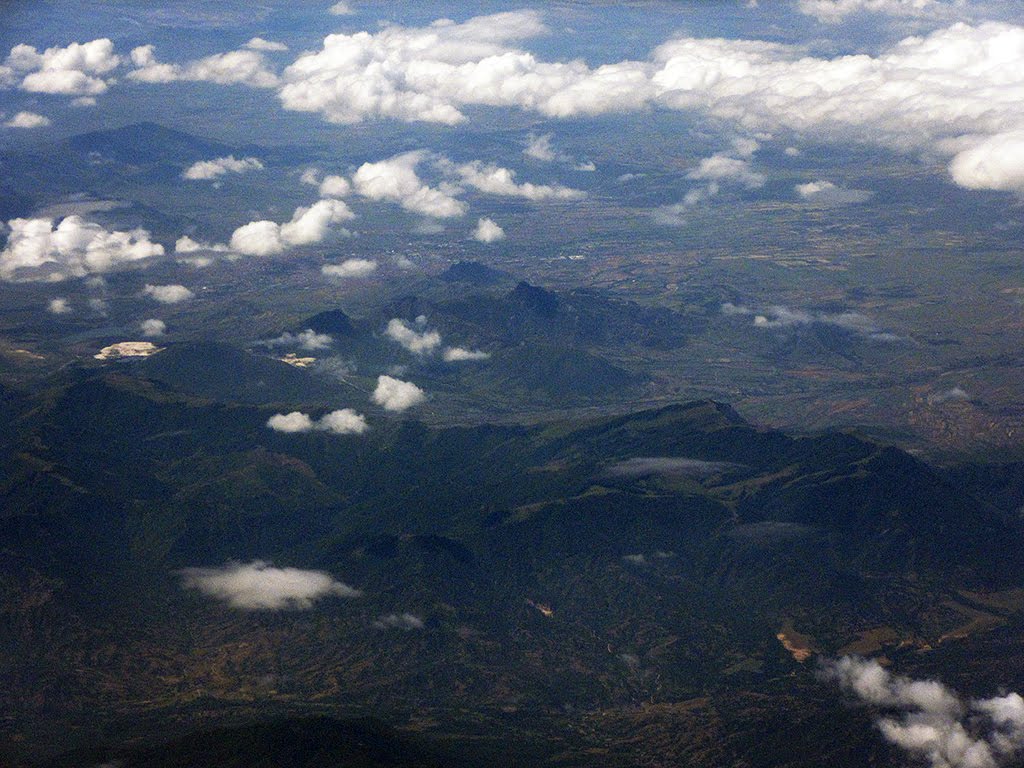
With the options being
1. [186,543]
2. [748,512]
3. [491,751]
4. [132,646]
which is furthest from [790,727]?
[186,543]

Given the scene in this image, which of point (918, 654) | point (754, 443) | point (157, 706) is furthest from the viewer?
point (754, 443)

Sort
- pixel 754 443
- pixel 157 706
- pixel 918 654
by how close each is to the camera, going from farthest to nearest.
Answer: pixel 754 443 < pixel 918 654 < pixel 157 706

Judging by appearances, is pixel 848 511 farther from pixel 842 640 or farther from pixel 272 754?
pixel 272 754

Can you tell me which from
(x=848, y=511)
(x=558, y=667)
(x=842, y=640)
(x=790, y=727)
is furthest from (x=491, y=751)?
(x=848, y=511)

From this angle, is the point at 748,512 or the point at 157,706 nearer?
the point at 157,706

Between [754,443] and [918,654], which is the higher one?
[754,443]

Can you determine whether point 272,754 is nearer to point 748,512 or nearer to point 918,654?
point 918,654
